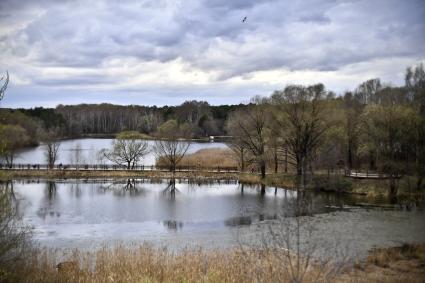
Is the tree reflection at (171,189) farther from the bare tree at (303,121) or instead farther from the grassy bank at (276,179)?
the bare tree at (303,121)

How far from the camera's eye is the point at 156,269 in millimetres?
17438

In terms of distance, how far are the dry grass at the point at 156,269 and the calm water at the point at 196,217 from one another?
506 cm

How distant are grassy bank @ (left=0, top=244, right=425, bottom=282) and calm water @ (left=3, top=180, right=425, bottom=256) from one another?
277cm

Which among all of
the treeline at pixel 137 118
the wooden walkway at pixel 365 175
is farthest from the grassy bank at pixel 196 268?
the treeline at pixel 137 118

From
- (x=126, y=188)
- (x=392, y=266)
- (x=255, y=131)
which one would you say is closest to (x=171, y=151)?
(x=255, y=131)

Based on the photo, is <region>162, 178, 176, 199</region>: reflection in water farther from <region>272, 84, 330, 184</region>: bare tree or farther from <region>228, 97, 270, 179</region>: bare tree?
<region>272, 84, 330, 184</region>: bare tree

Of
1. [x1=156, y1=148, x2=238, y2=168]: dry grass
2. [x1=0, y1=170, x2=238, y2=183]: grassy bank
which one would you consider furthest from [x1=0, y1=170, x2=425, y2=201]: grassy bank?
[x1=156, y1=148, x2=238, y2=168]: dry grass

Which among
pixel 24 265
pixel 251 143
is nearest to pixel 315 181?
pixel 251 143

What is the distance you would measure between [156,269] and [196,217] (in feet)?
50.5

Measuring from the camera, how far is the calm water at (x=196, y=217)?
2564cm

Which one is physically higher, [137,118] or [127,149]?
[137,118]

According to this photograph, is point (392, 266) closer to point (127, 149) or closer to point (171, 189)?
point (171, 189)

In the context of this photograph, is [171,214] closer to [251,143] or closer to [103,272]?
[103,272]

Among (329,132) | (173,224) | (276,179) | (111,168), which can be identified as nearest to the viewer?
(173,224)
